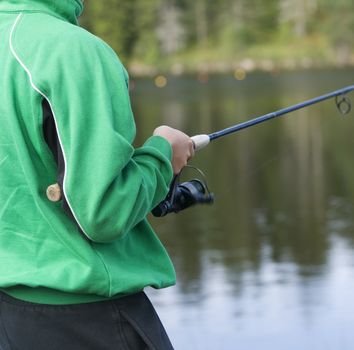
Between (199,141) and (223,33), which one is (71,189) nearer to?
(199,141)

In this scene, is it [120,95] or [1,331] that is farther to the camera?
[1,331]

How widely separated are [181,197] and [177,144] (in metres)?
0.28

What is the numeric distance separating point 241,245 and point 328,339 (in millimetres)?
3481

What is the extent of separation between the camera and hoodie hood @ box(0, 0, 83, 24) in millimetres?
1821

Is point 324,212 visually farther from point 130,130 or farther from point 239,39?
point 239,39

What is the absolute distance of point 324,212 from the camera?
10.6 metres

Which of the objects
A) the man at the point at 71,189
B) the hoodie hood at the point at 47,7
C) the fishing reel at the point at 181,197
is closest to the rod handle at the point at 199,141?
the fishing reel at the point at 181,197


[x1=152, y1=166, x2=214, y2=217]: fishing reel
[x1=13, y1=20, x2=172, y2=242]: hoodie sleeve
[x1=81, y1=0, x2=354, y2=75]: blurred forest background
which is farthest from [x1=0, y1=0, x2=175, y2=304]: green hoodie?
[x1=81, y1=0, x2=354, y2=75]: blurred forest background

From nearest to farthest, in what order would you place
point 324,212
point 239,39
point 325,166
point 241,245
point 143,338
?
point 143,338 < point 241,245 < point 324,212 < point 325,166 < point 239,39

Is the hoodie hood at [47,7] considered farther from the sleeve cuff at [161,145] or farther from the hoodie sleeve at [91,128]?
the sleeve cuff at [161,145]

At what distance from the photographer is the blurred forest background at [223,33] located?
200 ft

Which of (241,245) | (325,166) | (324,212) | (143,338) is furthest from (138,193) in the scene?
(325,166)

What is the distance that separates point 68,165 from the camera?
1.71 m

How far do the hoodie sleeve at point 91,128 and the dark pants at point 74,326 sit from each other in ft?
0.54
